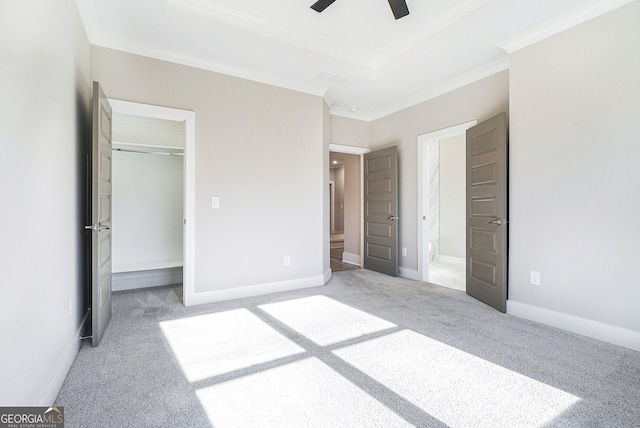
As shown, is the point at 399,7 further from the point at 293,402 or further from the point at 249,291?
the point at 249,291

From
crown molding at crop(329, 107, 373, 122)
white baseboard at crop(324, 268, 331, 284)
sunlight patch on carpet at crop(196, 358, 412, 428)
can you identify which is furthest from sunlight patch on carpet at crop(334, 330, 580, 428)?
crown molding at crop(329, 107, 373, 122)

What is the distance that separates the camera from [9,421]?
1.15 m

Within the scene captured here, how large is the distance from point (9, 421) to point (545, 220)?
12.2ft

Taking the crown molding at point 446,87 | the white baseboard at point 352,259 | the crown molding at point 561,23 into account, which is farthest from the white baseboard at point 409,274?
the crown molding at point 561,23

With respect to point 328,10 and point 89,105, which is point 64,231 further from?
point 328,10

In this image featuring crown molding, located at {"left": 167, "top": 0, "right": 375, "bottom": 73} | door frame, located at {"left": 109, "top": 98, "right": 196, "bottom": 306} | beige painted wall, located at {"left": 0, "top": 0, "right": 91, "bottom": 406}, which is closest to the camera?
beige painted wall, located at {"left": 0, "top": 0, "right": 91, "bottom": 406}

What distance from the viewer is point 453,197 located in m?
6.15

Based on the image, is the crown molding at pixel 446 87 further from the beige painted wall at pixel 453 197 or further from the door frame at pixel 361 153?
the beige painted wall at pixel 453 197

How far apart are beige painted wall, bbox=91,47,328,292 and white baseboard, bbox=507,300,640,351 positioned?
2.32 meters

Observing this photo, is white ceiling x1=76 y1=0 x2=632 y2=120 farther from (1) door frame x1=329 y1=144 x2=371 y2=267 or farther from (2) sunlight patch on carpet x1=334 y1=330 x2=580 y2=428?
(2) sunlight patch on carpet x1=334 y1=330 x2=580 y2=428

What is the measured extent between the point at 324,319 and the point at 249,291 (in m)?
1.15

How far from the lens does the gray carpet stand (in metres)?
1.50

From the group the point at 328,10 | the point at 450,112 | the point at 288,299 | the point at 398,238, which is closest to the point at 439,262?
the point at 398,238

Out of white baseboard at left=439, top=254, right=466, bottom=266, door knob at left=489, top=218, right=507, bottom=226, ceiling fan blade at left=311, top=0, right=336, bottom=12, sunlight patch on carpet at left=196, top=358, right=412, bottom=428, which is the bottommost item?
sunlight patch on carpet at left=196, top=358, right=412, bottom=428
